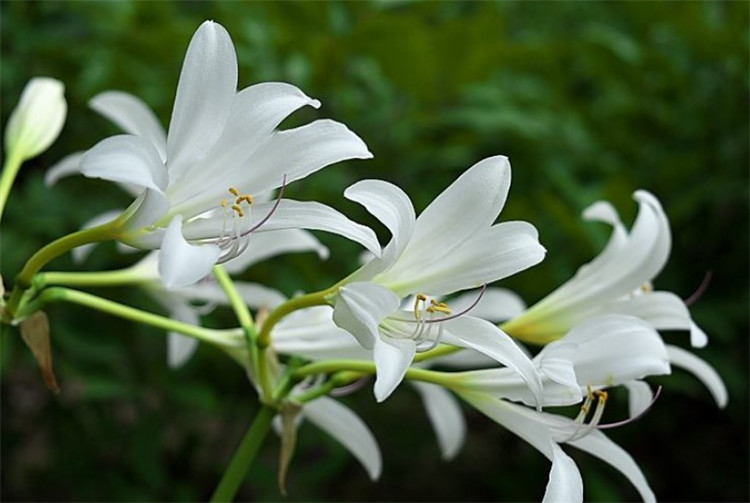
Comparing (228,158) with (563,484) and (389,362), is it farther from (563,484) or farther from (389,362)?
(563,484)

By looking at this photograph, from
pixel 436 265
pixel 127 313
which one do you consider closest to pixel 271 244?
pixel 127 313

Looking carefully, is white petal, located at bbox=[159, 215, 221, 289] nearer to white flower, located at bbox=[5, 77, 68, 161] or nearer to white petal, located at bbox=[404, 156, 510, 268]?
white petal, located at bbox=[404, 156, 510, 268]

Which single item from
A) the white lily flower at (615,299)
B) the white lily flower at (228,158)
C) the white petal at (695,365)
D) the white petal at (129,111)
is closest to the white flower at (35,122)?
the white petal at (129,111)

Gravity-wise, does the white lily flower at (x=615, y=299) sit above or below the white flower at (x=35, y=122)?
below

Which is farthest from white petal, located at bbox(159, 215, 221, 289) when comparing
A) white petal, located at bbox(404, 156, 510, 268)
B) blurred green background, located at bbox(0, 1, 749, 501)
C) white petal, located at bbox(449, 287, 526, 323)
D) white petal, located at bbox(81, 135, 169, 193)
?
blurred green background, located at bbox(0, 1, 749, 501)

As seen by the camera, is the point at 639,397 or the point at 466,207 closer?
the point at 466,207

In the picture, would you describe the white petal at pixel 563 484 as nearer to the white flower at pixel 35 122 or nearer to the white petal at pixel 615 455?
the white petal at pixel 615 455
